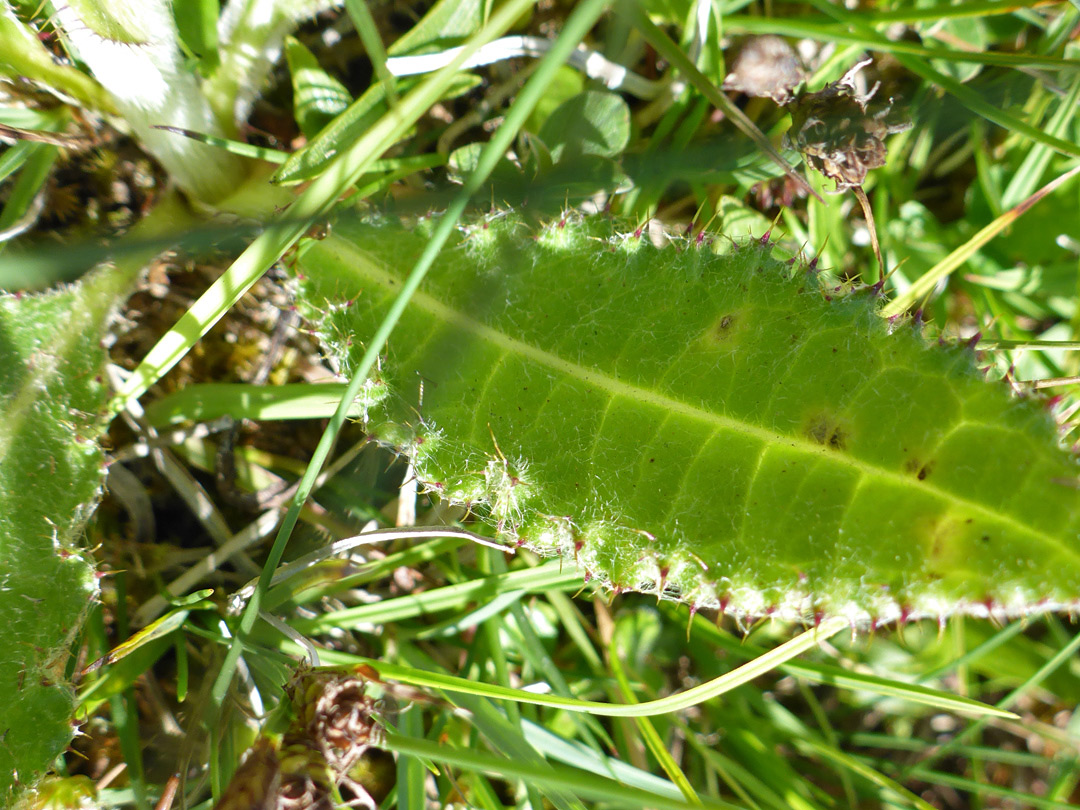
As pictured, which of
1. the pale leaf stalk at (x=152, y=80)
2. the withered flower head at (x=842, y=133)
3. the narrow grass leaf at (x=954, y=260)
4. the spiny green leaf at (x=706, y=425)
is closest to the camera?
the spiny green leaf at (x=706, y=425)

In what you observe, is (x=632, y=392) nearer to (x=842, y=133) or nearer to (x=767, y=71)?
(x=842, y=133)

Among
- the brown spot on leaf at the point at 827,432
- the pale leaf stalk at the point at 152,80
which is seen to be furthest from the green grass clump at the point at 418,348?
the brown spot on leaf at the point at 827,432

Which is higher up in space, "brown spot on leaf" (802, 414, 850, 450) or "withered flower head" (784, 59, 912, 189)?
"withered flower head" (784, 59, 912, 189)

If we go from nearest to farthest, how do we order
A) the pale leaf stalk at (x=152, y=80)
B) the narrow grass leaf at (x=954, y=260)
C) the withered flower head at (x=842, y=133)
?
the pale leaf stalk at (x=152, y=80), the withered flower head at (x=842, y=133), the narrow grass leaf at (x=954, y=260)

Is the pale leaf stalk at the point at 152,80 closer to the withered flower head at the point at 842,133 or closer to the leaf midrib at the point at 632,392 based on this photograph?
the leaf midrib at the point at 632,392

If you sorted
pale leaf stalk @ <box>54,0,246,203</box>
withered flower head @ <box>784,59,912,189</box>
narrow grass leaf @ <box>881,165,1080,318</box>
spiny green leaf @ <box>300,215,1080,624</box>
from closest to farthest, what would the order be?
spiny green leaf @ <box>300,215,1080,624</box> → pale leaf stalk @ <box>54,0,246,203</box> → withered flower head @ <box>784,59,912,189</box> → narrow grass leaf @ <box>881,165,1080,318</box>

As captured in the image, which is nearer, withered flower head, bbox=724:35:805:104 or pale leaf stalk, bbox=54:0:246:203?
pale leaf stalk, bbox=54:0:246:203

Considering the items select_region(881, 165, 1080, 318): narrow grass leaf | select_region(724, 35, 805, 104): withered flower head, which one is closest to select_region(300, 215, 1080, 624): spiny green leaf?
select_region(881, 165, 1080, 318): narrow grass leaf

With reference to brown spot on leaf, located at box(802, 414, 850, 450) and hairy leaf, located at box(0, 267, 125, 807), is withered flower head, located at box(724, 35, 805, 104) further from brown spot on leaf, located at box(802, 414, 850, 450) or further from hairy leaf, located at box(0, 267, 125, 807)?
hairy leaf, located at box(0, 267, 125, 807)
